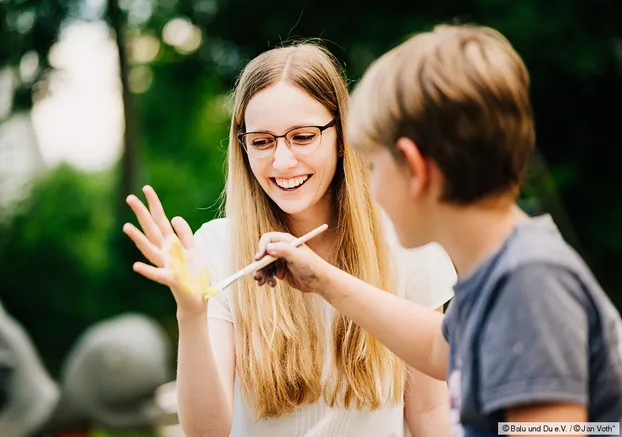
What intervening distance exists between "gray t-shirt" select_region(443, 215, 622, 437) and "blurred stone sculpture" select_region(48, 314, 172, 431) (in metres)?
5.59

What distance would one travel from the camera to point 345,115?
7.03 feet

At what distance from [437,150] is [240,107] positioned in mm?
999

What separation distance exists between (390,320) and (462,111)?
1.76 ft

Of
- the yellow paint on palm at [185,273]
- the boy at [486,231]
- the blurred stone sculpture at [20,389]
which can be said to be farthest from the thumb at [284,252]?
the blurred stone sculpture at [20,389]

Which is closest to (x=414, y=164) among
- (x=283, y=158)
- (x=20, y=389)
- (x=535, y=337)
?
(x=535, y=337)

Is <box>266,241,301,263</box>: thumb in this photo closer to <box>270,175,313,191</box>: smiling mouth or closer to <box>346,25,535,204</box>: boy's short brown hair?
<box>346,25,535,204</box>: boy's short brown hair

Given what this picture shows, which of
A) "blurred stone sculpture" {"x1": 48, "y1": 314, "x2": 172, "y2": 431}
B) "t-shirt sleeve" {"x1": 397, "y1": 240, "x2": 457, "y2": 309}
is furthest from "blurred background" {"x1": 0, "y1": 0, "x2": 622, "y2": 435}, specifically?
"t-shirt sleeve" {"x1": 397, "y1": 240, "x2": 457, "y2": 309}

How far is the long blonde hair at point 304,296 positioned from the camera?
201 cm

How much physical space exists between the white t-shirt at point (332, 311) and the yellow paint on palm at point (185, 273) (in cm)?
49

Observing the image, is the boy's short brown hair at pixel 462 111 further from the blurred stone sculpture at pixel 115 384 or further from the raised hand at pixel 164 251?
the blurred stone sculpture at pixel 115 384

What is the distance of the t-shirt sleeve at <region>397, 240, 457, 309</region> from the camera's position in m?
2.14

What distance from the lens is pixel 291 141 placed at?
203 centimetres

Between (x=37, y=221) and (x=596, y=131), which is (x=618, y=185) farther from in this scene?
(x=37, y=221)

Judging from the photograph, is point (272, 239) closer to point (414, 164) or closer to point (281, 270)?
point (281, 270)
